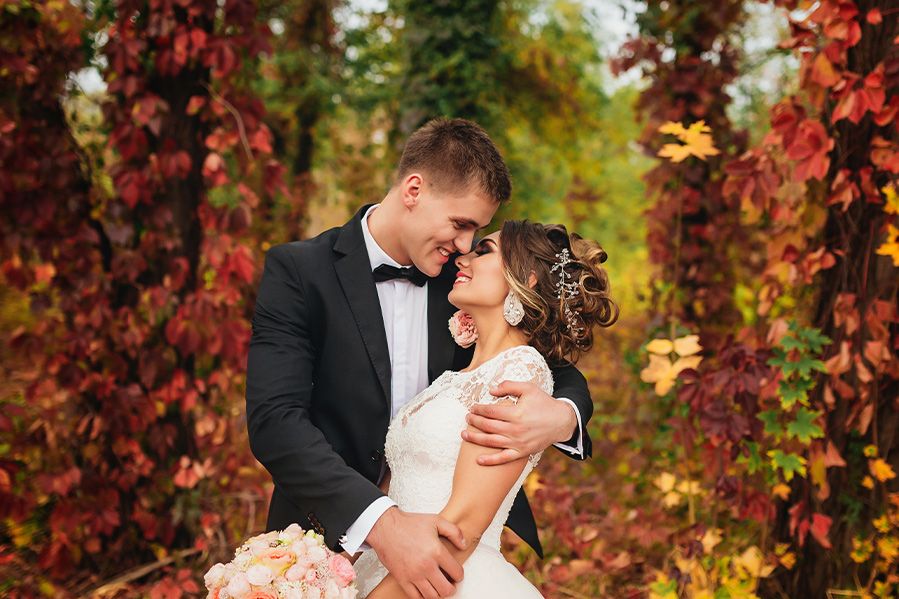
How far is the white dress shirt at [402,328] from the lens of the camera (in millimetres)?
2641

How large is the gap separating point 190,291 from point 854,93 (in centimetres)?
299

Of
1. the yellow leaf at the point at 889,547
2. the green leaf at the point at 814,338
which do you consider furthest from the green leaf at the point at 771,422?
the yellow leaf at the point at 889,547

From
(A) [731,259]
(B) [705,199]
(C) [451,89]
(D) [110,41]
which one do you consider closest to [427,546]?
(D) [110,41]

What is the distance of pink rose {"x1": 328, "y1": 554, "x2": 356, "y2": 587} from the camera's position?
194 cm

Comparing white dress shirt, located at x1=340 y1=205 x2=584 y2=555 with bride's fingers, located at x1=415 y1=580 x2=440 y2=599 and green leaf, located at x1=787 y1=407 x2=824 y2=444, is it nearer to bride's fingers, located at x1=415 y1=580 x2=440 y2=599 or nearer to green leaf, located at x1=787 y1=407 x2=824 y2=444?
bride's fingers, located at x1=415 y1=580 x2=440 y2=599

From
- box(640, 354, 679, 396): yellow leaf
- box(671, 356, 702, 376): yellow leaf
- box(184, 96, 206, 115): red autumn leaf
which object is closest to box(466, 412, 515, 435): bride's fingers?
box(640, 354, 679, 396): yellow leaf

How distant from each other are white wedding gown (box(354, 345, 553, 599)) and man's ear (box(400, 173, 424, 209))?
587mm

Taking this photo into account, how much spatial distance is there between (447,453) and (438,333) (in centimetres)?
55

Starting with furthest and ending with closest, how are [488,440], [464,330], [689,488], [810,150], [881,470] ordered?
[689,488]
[881,470]
[810,150]
[464,330]
[488,440]

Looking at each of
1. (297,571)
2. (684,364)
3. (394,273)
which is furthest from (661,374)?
(297,571)

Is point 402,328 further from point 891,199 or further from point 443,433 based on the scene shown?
point 891,199

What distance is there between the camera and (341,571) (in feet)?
6.39

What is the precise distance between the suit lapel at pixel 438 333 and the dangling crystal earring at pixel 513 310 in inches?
13.5

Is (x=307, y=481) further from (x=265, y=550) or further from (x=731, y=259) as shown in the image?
(x=731, y=259)
